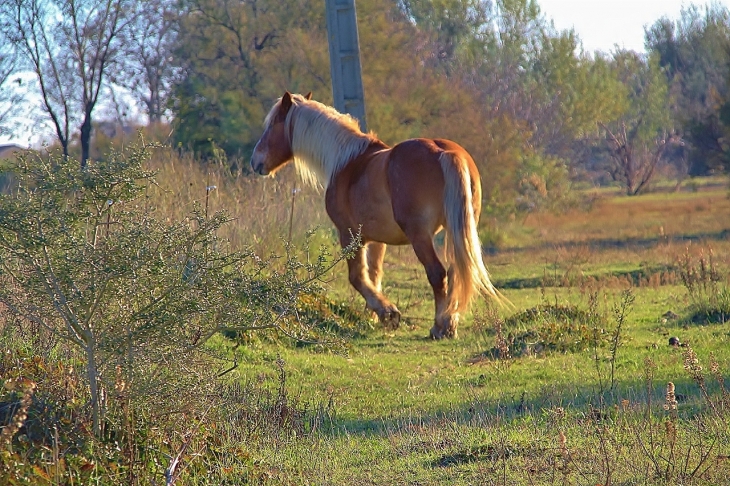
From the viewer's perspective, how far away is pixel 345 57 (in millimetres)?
12766

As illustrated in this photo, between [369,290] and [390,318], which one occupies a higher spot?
[369,290]

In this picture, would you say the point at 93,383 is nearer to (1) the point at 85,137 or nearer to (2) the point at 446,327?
(2) the point at 446,327

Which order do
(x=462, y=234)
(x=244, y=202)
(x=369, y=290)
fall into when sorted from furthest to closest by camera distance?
(x=244, y=202), (x=369, y=290), (x=462, y=234)

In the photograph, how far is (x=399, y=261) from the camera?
16.2 metres

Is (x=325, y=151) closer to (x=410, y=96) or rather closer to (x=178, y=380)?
(x=178, y=380)

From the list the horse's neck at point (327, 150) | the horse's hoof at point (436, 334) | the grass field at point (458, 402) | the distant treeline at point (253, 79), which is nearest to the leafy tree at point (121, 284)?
the grass field at point (458, 402)

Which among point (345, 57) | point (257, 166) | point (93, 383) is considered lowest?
point (93, 383)

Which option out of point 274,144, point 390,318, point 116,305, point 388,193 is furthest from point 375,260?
point 116,305

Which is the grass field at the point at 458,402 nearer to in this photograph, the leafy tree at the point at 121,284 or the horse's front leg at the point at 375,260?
the leafy tree at the point at 121,284

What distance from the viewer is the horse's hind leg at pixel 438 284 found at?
8617 millimetres

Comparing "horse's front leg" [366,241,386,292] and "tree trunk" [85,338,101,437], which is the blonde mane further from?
"tree trunk" [85,338,101,437]

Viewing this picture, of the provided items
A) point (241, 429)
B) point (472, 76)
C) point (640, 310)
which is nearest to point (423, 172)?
point (640, 310)

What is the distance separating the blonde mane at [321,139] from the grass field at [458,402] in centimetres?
112

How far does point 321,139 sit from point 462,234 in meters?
2.31
